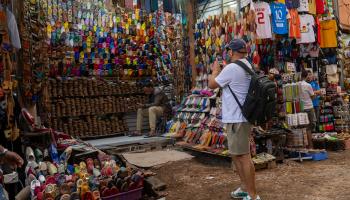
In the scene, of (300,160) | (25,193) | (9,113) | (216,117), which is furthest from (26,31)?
(300,160)

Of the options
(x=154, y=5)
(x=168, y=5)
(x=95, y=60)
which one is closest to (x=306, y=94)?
(x=168, y=5)

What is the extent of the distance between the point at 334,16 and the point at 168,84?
14.4 ft

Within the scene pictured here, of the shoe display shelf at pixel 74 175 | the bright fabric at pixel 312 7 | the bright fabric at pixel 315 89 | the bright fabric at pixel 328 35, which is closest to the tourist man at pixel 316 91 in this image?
the bright fabric at pixel 315 89

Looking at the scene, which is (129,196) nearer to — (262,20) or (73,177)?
(73,177)

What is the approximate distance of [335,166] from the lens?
6148 mm

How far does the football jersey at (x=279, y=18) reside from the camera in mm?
7383

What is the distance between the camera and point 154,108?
955 cm

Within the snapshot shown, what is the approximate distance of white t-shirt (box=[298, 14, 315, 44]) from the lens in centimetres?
813

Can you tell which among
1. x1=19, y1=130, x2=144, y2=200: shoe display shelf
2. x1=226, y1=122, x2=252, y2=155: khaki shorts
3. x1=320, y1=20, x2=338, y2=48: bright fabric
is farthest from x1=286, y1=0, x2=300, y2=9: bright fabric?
x1=19, y1=130, x2=144, y2=200: shoe display shelf

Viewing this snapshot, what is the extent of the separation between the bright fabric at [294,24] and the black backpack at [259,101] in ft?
13.4

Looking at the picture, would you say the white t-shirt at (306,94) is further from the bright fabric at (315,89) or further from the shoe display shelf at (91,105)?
the shoe display shelf at (91,105)

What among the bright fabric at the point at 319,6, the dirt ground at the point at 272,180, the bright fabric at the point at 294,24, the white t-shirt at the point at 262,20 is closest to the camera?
the dirt ground at the point at 272,180

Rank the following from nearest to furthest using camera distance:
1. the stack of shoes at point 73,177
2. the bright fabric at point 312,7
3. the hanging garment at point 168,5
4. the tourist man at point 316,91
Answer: the stack of shoes at point 73,177 → the tourist man at point 316,91 → the bright fabric at point 312,7 → the hanging garment at point 168,5

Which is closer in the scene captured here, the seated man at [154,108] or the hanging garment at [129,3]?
the hanging garment at [129,3]
